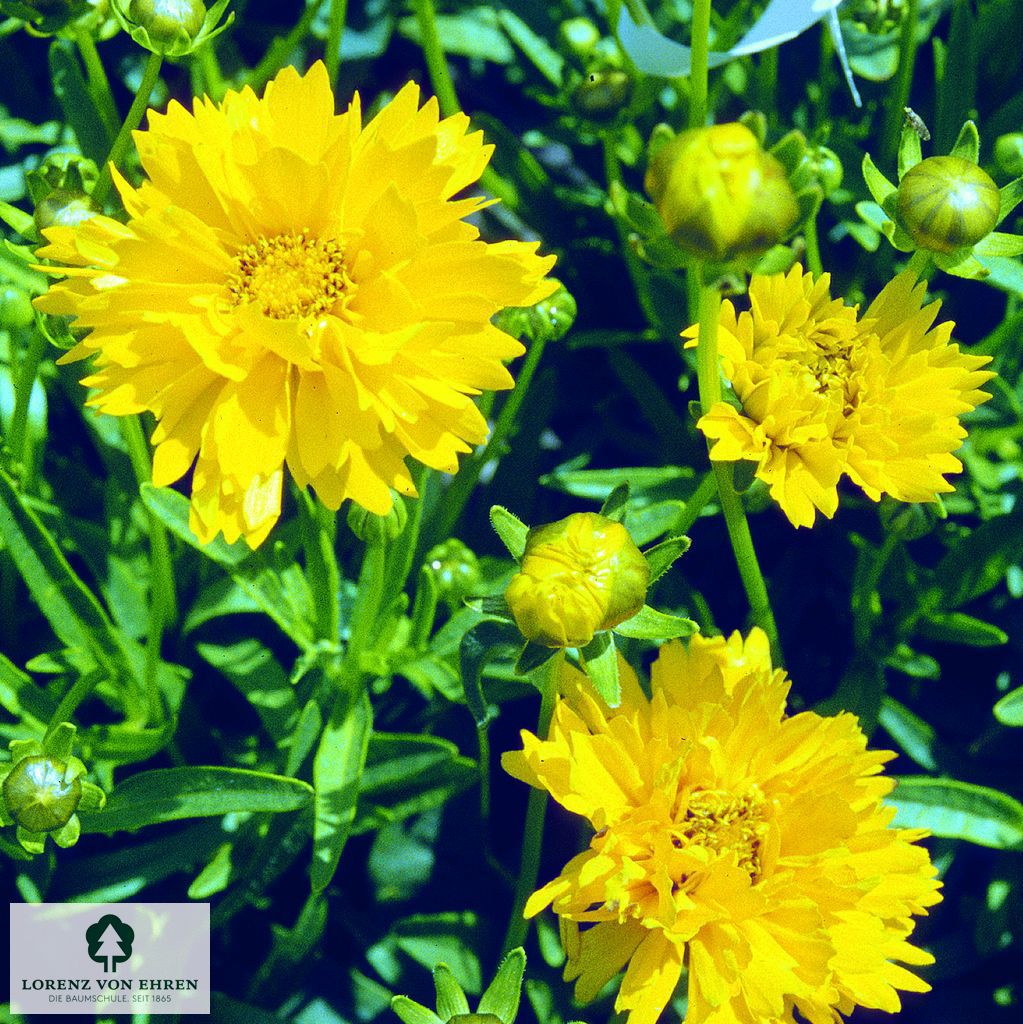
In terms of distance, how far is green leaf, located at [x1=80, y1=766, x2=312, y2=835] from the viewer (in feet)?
3.96

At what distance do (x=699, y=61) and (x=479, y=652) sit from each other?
1.79 ft

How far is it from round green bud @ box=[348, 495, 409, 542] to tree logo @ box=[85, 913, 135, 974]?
22.2 inches

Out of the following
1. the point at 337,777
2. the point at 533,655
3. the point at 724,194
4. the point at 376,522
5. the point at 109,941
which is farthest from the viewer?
the point at 109,941

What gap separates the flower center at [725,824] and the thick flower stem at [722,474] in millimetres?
192

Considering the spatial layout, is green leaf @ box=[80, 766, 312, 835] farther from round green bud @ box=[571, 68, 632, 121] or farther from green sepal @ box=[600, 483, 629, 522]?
round green bud @ box=[571, 68, 632, 121]

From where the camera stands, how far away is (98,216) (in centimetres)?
106

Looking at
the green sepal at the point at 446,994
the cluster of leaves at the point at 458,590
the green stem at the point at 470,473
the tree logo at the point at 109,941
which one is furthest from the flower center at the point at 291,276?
the tree logo at the point at 109,941

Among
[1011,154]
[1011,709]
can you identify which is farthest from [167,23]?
[1011,709]

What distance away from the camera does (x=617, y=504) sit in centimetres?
109

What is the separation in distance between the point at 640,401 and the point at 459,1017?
32.0 inches

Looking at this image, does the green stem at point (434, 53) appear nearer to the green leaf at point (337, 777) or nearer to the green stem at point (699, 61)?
the green stem at point (699, 61)

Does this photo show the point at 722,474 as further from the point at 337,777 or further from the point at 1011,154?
the point at 1011,154

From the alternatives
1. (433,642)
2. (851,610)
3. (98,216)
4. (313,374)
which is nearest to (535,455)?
(433,642)

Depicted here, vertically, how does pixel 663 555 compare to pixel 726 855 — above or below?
above
